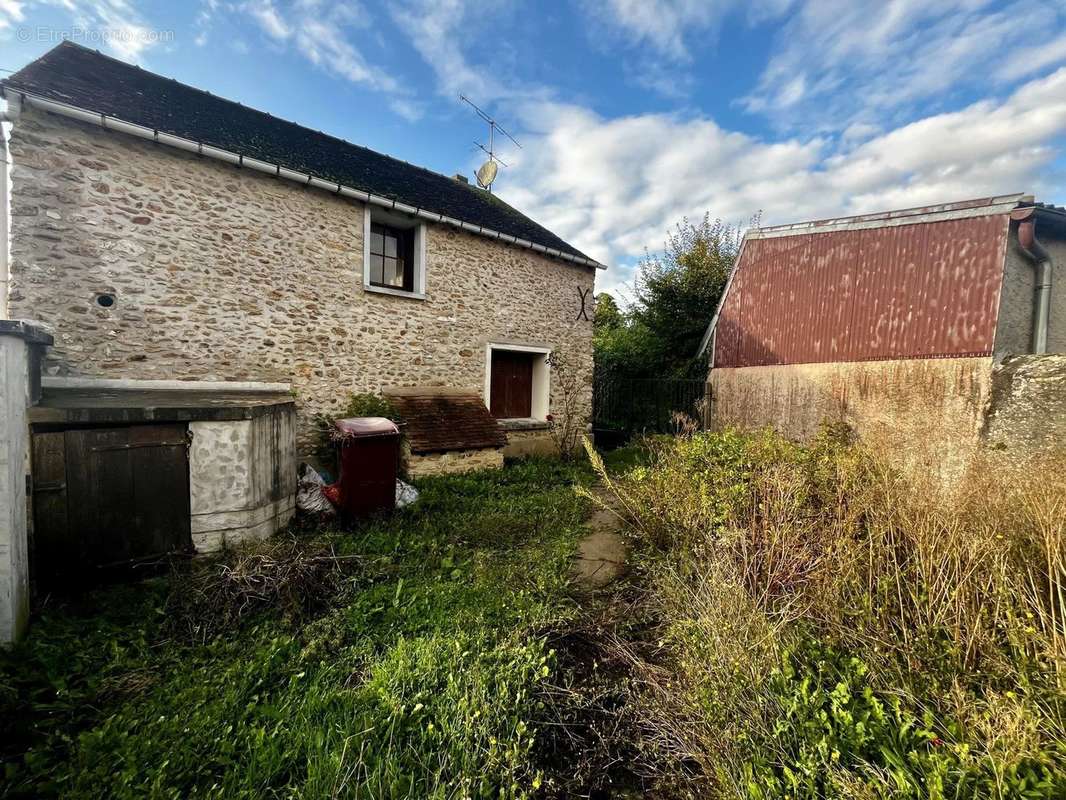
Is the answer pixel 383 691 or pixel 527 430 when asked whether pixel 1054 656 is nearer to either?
pixel 383 691

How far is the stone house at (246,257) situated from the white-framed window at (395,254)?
0.04 meters

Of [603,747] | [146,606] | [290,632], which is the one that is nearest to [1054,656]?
[603,747]

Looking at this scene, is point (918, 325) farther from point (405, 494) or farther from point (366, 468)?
point (366, 468)

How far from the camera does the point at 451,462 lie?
24.2 feet

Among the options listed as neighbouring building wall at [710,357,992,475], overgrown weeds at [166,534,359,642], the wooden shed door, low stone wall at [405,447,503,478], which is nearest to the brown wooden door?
low stone wall at [405,447,503,478]

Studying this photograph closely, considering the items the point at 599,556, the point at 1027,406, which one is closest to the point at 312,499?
the point at 599,556

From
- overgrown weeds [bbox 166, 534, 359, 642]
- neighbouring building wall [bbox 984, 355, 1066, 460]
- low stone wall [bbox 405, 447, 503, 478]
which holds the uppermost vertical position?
neighbouring building wall [bbox 984, 355, 1066, 460]

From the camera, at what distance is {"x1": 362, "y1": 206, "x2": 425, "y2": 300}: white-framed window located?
7.66 metres

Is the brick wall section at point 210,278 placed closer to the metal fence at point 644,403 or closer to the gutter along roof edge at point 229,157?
the gutter along roof edge at point 229,157

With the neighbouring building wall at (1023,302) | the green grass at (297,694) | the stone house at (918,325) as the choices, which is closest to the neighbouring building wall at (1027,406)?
the stone house at (918,325)

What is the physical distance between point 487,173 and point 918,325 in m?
10.9

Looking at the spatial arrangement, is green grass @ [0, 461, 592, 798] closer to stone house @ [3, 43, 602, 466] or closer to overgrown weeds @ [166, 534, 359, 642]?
overgrown weeds @ [166, 534, 359, 642]

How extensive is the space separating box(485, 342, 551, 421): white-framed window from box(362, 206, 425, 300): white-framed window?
2.16 m

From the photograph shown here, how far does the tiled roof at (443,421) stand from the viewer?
7.22 meters
